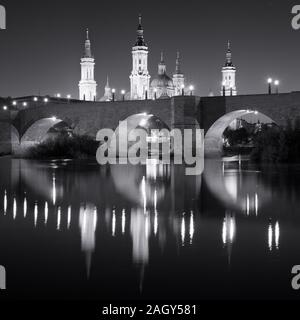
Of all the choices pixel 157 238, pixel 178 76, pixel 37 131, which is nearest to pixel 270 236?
pixel 157 238

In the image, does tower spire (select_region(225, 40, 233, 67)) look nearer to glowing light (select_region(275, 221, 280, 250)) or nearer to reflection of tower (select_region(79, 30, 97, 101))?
reflection of tower (select_region(79, 30, 97, 101))

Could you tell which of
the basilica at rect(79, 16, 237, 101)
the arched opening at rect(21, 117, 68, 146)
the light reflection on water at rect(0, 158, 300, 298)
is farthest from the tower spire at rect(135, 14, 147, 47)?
the light reflection on water at rect(0, 158, 300, 298)

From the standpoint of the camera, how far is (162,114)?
3462 cm

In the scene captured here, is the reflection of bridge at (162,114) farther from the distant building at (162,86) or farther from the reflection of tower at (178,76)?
the reflection of tower at (178,76)

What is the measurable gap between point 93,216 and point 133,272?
145 inches

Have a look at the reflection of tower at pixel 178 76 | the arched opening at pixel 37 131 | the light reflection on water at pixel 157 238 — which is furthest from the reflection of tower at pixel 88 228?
the reflection of tower at pixel 178 76

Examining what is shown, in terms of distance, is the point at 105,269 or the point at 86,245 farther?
the point at 86,245

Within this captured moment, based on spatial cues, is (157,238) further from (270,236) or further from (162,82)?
(162,82)

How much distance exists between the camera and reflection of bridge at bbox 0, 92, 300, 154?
30.6 metres

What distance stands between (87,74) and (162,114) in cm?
4558

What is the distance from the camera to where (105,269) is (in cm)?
581

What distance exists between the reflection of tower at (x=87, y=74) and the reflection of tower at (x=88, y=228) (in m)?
68.3
